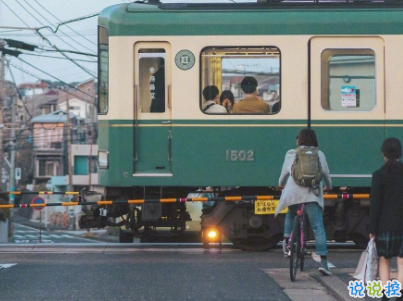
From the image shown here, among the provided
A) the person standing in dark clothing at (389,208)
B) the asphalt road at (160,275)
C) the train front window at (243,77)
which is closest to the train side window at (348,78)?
the train front window at (243,77)

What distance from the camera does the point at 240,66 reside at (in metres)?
11.9

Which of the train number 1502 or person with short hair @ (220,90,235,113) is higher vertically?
person with short hair @ (220,90,235,113)

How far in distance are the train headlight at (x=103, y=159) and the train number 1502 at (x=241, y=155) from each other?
169 cm

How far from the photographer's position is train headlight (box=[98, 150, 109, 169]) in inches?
473

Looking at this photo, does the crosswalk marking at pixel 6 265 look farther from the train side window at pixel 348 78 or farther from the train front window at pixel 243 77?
the train side window at pixel 348 78

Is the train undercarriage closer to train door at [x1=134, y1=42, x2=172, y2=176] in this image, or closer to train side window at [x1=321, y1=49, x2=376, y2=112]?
train door at [x1=134, y1=42, x2=172, y2=176]

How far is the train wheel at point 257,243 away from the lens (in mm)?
12438

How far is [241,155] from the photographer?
1191cm

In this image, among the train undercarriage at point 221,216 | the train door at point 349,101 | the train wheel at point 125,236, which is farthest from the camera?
the train wheel at point 125,236

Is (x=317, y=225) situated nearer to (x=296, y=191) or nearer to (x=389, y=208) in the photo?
(x=296, y=191)

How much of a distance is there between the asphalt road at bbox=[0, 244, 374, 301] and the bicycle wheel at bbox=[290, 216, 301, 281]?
138mm

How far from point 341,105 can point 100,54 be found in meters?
3.48

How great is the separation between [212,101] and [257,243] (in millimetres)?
2234

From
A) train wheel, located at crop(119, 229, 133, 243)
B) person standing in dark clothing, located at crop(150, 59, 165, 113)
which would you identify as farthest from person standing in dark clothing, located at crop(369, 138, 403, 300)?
train wheel, located at crop(119, 229, 133, 243)
